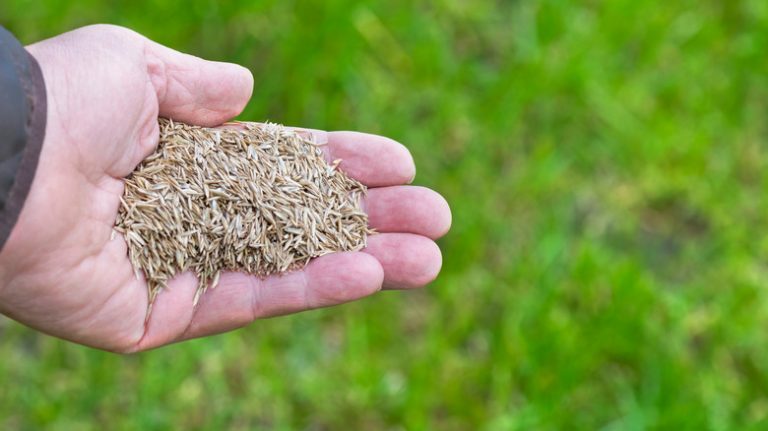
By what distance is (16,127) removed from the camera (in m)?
1.78

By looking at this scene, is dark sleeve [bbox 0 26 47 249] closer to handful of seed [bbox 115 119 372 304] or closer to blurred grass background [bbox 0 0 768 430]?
handful of seed [bbox 115 119 372 304]

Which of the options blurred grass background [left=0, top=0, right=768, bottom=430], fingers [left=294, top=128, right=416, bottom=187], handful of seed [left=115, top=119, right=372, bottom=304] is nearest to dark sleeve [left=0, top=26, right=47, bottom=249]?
handful of seed [left=115, top=119, right=372, bottom=304]

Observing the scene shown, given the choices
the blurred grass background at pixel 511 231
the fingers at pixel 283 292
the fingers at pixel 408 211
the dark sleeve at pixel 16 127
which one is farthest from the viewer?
the blurred grass background at pixel 511 231

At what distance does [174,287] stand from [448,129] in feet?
5.17

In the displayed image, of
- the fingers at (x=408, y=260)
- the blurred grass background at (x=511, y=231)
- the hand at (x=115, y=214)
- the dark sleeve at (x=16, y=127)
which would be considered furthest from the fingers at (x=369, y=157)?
the dark sleeve at (x=16, y=127)

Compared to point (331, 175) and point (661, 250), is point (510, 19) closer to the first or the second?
point (661, 250)

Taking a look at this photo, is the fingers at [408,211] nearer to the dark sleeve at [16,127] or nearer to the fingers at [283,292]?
the fingers at [283,292]

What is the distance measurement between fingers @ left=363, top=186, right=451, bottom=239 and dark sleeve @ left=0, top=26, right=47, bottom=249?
893 millimetres

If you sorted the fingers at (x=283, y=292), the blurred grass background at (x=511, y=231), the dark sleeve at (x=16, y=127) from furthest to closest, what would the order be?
the blurred grass background at (x=511, y=231) < the fingers at (x=283, y=292) < the dark sleeve at (x=16, y=127)

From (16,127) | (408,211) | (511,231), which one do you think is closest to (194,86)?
(16,127)

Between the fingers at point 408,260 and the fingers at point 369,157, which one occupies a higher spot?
the fingers at point 369,157

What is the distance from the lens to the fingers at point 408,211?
2225mm

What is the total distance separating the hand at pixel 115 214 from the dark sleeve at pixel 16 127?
0.02 m

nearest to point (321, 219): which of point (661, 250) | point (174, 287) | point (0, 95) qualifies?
point (174, 287)
